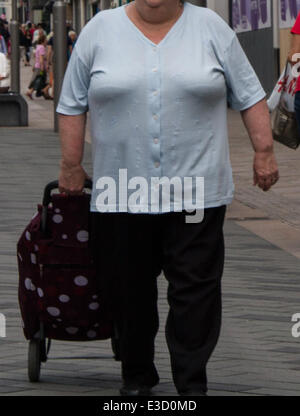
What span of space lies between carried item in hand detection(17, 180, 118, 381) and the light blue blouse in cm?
23

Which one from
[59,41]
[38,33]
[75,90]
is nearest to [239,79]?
[75,90]

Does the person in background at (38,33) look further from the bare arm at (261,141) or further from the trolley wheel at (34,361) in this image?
the bare arm at (261,141)

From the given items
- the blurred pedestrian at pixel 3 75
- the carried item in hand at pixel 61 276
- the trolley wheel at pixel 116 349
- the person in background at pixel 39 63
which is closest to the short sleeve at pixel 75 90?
the carried item in hand at pixel 61 276

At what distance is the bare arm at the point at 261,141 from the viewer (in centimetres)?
461

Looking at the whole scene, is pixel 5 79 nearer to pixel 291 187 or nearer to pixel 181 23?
pixel 291 187

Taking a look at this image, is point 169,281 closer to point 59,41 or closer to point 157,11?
point 157,11

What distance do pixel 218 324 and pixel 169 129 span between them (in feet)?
2.26

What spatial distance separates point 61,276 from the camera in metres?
4.86

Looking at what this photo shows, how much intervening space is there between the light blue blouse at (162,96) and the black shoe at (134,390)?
0.63 metres

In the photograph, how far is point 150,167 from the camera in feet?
14.9

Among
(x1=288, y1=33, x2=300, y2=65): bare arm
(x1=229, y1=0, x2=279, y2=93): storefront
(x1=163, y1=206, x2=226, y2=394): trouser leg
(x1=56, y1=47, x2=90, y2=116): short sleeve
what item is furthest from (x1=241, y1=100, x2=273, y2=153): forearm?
(x1=229, y1=0, x2=279, y2=93): storefront

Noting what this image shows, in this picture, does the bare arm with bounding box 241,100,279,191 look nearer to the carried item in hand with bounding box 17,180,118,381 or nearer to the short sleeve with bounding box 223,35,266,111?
the short sleeve with bounding box 223,35,266,111

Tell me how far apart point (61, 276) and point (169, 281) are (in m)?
0.45

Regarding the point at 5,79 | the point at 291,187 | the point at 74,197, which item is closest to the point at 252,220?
the point at 291,187
